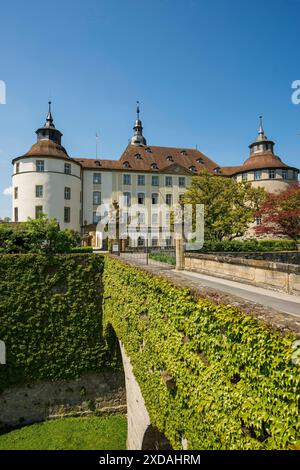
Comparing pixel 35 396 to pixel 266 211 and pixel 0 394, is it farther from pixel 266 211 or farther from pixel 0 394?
pixel 266 211

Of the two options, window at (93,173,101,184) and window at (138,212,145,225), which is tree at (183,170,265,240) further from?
window at (93,173,101,184)

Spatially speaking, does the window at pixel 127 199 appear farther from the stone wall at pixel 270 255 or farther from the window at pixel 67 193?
the stone wall at pixel 270 255

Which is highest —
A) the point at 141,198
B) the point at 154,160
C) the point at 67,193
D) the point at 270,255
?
the point at 154,160

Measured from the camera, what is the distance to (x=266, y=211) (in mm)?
26469

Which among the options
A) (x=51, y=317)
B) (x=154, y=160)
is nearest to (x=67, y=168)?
(x=154, y=160)

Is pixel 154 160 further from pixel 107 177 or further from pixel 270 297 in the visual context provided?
pixel 270 297

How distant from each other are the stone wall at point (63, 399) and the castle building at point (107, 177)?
25679mm

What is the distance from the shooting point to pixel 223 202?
26.3m

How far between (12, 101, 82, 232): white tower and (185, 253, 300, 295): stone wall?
27.0 metres

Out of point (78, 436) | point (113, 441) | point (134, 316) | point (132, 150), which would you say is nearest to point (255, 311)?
point (134, 316)

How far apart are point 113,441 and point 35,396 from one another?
4.54m

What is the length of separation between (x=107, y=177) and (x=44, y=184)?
10.1 metres

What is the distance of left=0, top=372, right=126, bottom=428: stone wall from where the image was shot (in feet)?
44.0

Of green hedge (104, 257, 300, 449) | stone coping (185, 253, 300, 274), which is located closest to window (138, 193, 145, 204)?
stone coping (185, 253, 300, 274)
